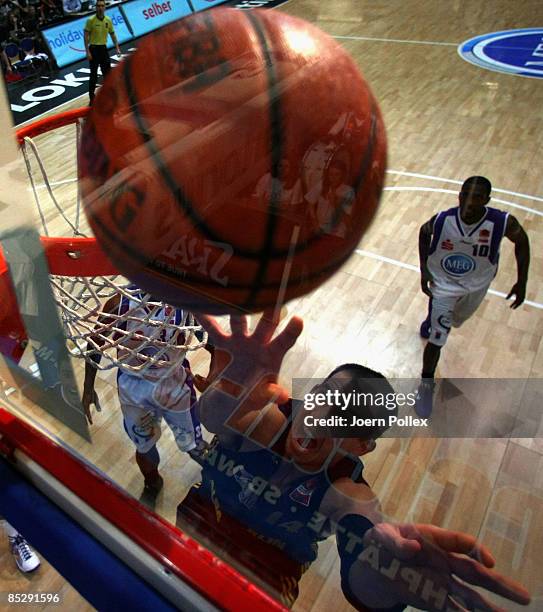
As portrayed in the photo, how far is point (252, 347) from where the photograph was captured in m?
0.73

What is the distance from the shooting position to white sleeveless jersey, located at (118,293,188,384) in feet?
2.98

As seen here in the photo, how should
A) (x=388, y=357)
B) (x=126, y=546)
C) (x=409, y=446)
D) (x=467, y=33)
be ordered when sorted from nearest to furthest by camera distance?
(x=126, y=546) < (x=409, y=446) < (x=388, y=357) < (x=467, y=33)

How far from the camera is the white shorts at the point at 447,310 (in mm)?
1461

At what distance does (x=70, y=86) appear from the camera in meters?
3.32

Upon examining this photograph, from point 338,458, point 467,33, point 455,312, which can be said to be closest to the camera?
point 338,458

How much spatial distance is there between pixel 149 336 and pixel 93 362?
167mm

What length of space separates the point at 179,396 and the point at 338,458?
0.42 m

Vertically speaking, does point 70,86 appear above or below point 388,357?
above

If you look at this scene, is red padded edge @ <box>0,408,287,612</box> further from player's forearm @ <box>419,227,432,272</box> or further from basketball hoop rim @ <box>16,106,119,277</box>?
player's forearm @ <box>419,227,432,272</box>

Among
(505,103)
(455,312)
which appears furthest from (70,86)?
(455,312)

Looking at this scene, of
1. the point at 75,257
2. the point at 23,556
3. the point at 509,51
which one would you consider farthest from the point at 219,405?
the point at 509,51

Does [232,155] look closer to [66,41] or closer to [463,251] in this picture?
[463,251]

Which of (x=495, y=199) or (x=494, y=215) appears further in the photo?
(x=495, y=199)

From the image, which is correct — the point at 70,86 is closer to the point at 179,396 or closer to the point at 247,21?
the point at 179,396
